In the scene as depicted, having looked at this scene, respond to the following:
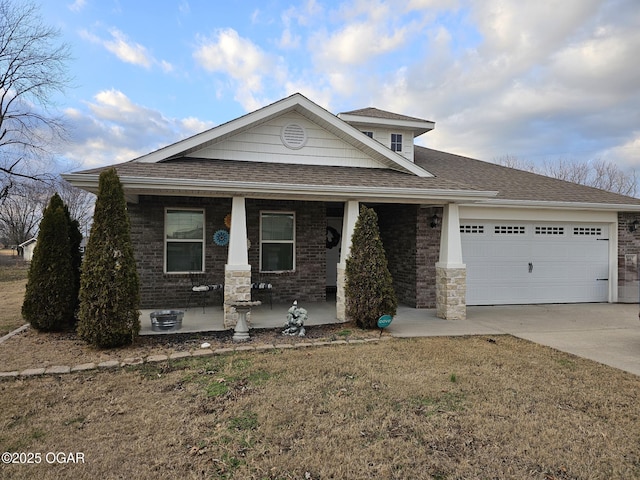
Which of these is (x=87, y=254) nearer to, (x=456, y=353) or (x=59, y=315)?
(x=59, y=315)

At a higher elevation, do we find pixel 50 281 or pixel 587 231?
pixel 587 231

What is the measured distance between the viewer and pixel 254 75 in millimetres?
13094

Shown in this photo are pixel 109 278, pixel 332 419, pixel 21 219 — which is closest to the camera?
pixel 332 419

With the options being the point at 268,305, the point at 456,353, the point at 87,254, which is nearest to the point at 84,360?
the point at 87,254

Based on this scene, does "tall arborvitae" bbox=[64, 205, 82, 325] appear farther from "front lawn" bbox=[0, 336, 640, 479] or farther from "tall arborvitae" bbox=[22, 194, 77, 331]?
"front lawn" bbox=[0, 336, 640, 479]

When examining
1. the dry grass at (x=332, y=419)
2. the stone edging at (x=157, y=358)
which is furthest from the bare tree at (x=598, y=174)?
the dry grass at (x=332, y=419)

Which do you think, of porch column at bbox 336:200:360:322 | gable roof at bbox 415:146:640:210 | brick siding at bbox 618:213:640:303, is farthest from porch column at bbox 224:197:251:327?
brick siding at bbox 618:213:640:303

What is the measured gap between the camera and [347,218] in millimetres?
7609

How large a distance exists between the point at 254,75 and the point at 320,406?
1203 centimetres

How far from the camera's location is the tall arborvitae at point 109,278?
5.54m

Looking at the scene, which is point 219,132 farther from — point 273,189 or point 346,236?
point 346,236

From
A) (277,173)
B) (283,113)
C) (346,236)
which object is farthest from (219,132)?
(346,236)

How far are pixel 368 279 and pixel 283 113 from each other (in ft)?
14.0

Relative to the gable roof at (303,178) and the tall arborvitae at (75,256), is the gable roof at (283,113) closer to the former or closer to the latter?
the gable roof at (303,178)
